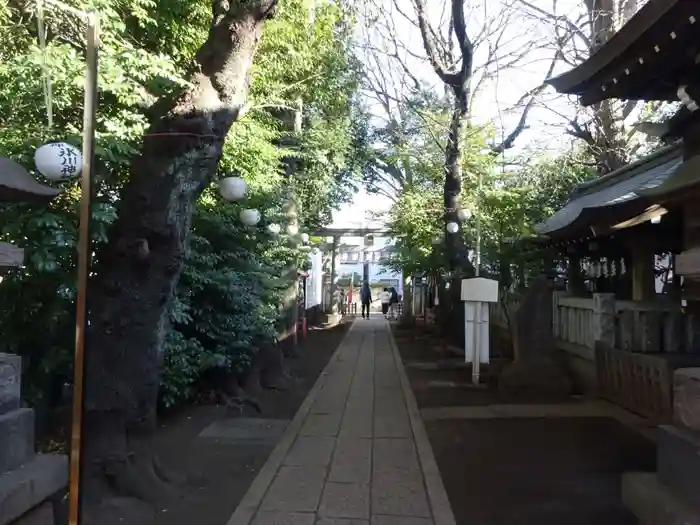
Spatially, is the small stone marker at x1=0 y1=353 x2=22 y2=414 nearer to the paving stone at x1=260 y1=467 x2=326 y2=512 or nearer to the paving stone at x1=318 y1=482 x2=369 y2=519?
the paving stone at x1=260 y1=467 x2=326 y2=512

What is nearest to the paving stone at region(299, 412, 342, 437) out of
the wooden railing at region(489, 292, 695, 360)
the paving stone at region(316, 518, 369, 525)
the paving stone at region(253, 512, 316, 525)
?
the paving stone at region(253, 512, 316, 525)

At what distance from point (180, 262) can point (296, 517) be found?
226 cm

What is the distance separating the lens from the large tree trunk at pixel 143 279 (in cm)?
543

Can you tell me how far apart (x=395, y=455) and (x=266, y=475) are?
5.07 ft

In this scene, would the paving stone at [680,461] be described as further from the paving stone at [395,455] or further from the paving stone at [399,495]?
the paving stone at [395,455]

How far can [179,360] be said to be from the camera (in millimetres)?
8188

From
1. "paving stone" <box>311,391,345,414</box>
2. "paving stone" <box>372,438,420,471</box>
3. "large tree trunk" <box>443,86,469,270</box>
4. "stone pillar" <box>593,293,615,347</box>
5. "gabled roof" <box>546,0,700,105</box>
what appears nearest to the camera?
"gabled roof" <box>546,0,700,105</box>

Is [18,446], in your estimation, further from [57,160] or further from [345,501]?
[345,501]

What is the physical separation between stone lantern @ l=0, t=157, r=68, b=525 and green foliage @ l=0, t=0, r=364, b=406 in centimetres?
195

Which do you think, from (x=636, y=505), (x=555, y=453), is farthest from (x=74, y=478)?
(x=555, y=453)

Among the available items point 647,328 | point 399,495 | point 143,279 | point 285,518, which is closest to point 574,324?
point 647,328

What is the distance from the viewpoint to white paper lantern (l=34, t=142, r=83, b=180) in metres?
5.14

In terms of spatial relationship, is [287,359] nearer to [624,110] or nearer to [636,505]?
[624,110]

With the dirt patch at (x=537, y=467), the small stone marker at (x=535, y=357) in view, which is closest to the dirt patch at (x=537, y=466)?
the dirt patch at (x=537, y=467)
